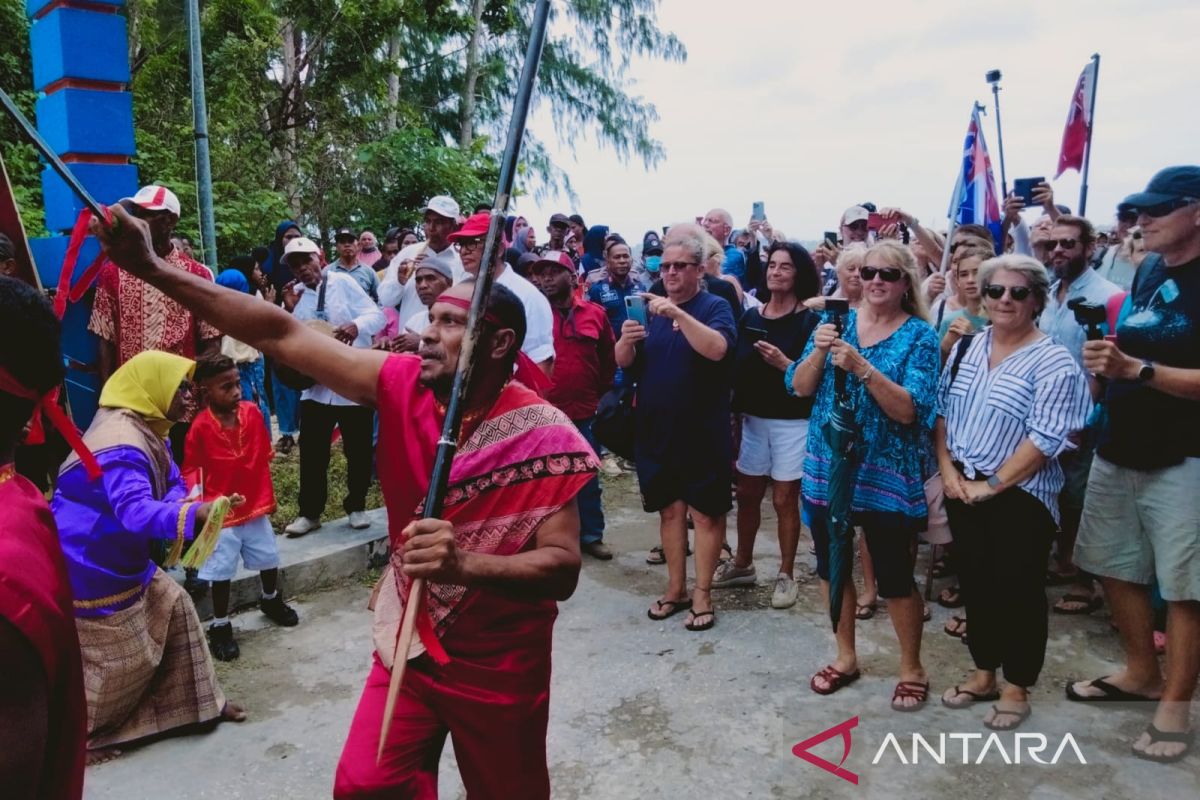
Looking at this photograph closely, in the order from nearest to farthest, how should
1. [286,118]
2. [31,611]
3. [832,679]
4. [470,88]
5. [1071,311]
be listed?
[31,611], [832,679], [1071,311], [286,118], [470,88]

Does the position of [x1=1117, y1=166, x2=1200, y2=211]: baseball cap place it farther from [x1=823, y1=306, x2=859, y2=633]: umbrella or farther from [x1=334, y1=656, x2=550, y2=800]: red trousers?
[x1=334, y1=656, x2=550, y2=800]: red trousers

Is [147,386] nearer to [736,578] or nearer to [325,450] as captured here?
[325,450]

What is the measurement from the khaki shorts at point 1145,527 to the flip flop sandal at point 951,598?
4.46 ft

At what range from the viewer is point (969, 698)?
3963 millimetres

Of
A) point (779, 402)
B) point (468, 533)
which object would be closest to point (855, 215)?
point (779, 402)

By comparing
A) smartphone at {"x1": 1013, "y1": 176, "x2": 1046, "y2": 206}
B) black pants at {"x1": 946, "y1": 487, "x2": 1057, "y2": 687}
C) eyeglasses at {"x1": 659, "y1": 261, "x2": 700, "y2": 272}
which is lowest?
black pants at {"x1": 946, "y1": 487, "x2": 1057, "y2": 687}

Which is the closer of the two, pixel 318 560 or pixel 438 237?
pixel 318 560

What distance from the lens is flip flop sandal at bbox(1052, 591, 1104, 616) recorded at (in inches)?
197

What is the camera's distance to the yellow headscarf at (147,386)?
11.5ft

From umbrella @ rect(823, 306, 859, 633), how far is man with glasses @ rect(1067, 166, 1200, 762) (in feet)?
3.13

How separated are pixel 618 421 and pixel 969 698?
7.90 feet

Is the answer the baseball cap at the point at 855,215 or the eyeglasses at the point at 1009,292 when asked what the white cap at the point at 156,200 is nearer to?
the eyeglasses at the point at 1009,292

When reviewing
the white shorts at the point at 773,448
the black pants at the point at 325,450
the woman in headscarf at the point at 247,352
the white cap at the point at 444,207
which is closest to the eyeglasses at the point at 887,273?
the white shorts at the point at 773,448

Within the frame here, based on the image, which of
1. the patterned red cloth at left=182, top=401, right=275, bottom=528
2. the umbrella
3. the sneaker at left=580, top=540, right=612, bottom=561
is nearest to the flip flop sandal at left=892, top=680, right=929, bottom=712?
the umbrella
